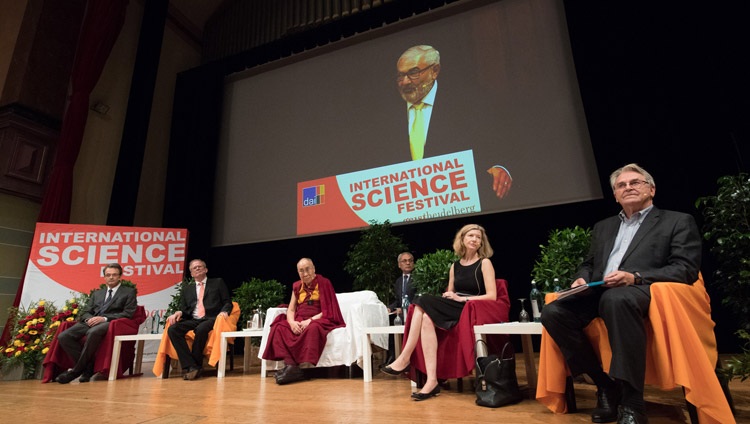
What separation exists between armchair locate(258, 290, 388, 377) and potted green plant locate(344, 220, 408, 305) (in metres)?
1.01

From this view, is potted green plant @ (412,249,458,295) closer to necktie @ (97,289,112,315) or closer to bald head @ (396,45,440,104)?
bald head @ (396,45,440,104)

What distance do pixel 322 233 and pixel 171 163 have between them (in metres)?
3.35

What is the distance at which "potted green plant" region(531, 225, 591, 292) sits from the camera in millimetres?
2291

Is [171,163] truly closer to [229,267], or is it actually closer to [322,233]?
[229,267]

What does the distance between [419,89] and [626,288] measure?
4288 millimetres

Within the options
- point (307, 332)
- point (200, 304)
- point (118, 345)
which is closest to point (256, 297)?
point (200, 304)

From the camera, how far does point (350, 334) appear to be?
3.26m

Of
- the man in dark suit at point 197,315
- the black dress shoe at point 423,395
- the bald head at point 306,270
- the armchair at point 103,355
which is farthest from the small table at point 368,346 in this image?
the armchair at point 103,355

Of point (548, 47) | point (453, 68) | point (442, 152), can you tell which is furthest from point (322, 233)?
point (548, 47)

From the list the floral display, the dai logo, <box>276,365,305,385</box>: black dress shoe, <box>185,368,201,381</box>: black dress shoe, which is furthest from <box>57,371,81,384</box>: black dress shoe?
the dai logo

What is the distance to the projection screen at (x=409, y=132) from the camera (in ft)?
14.8

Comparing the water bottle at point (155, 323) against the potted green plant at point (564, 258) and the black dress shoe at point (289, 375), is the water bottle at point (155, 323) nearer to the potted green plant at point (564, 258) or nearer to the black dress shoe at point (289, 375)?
the black dress shoe at point (289, 375)

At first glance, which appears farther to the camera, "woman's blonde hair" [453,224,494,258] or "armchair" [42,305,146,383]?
"armchair" [42,305,146,383]

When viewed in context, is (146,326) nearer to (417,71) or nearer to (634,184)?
(417,71)
